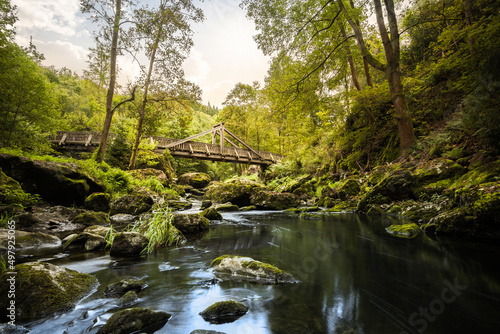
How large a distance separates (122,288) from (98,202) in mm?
7361

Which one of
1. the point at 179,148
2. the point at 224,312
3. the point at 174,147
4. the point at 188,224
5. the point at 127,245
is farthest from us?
the point at 179,148

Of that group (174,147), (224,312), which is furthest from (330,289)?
(174,147)

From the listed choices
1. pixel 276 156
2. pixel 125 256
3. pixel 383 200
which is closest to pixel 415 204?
pixel 383 200

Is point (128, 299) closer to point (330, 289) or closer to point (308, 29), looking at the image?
point (330, 289)

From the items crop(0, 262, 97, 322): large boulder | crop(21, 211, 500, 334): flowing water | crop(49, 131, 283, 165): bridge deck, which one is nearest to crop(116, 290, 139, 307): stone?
crop(21, 211, 500, 334): flowing water

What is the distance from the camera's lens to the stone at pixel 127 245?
390cm

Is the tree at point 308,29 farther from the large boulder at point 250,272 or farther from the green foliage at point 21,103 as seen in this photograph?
the green foliage at point 21,103

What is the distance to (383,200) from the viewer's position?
7766 millimetres

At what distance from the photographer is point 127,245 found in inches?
154

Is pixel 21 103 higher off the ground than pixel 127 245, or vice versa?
pixel 21 103

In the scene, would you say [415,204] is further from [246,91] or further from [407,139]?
[246,91]

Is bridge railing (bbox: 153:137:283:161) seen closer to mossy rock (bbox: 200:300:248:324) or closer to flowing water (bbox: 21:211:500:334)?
flowing water (bbox: 21:211:500:334)

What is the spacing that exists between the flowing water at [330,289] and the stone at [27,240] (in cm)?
95

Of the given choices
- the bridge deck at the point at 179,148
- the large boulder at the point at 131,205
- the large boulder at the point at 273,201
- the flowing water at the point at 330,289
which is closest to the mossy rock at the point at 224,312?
the flowing water at the point at 330,289
